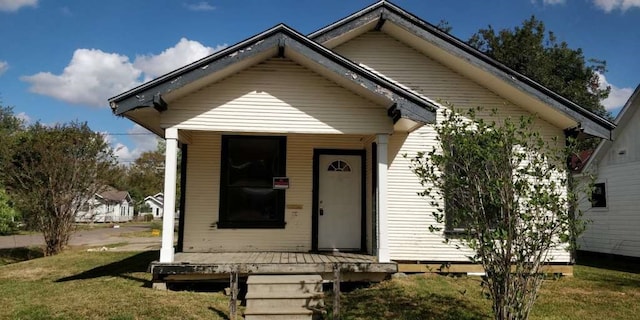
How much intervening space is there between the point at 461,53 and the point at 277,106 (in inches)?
158

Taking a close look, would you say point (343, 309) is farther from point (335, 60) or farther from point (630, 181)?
point (630, 181)

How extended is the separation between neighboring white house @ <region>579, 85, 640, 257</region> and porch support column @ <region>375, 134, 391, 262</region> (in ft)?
23.5

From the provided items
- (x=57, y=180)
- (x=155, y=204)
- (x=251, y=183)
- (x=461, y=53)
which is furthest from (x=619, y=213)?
(x=155, y=204)

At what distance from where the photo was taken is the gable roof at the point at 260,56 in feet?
23.4

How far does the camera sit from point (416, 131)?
31.0ft

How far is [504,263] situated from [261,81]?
512 cm

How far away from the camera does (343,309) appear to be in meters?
6.59

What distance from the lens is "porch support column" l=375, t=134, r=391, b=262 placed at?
7738 mm

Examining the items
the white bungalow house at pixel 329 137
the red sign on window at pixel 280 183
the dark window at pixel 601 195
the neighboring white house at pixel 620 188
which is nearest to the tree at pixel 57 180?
the white bungalow house at pixel 329 137

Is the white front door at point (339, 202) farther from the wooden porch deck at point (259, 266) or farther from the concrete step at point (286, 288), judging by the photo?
the concrete step at point (286, 288)

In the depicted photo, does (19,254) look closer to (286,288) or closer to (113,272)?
(113,272)

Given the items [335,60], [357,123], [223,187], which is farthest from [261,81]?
[223,187]

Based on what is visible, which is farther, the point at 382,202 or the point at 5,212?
the point at 5,212

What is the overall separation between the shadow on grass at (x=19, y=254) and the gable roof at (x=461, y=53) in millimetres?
14091
